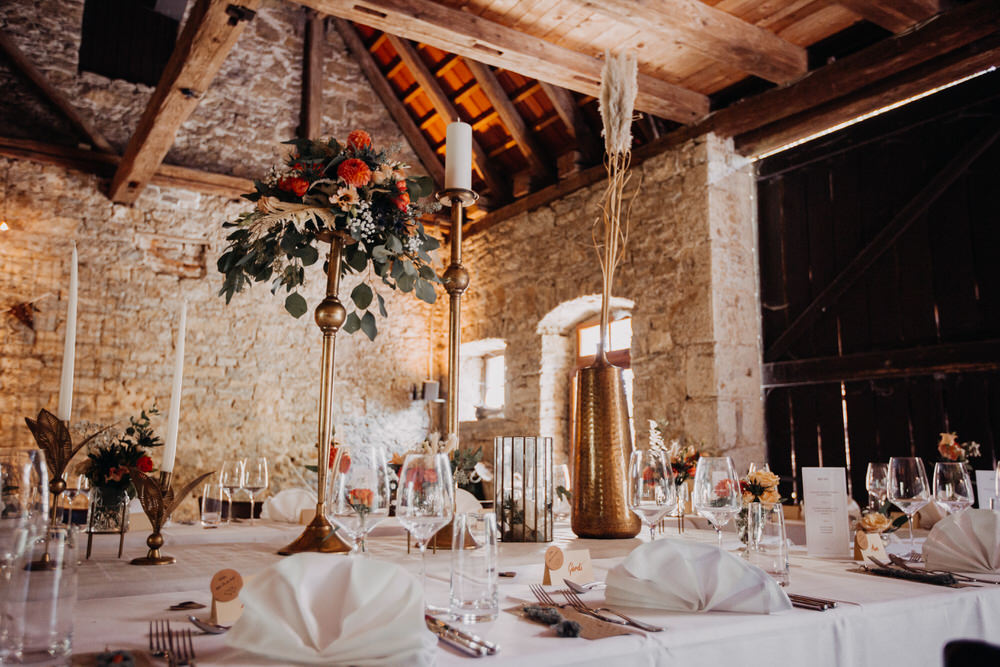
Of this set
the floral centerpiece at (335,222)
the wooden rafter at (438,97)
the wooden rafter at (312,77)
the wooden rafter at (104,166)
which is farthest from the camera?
the wooden rafter at (312,77)

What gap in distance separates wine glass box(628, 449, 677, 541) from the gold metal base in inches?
23.1

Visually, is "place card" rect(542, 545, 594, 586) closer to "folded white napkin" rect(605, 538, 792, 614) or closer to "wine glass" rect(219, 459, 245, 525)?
"folded white napkin" rect(605, 538, 792, 614)

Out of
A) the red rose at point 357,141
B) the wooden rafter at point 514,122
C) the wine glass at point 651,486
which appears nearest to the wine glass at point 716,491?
the wine glass at point 651,486

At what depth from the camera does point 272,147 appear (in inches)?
264

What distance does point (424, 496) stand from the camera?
3.41 ft

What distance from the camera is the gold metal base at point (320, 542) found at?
1.39 metres

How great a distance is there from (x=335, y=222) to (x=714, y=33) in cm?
320

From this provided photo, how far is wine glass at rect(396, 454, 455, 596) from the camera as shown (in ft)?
3.40

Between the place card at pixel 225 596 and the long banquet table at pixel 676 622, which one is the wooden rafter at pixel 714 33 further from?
the place card at pixel 225 596

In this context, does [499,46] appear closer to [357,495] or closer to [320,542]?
[320,542]

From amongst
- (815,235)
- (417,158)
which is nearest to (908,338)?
(815,235)

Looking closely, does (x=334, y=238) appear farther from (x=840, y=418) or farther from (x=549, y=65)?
(x=840, y=418)

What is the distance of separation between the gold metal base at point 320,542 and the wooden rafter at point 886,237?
375 cm

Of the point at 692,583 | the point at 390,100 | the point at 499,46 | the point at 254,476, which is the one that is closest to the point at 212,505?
the point at 254,476
